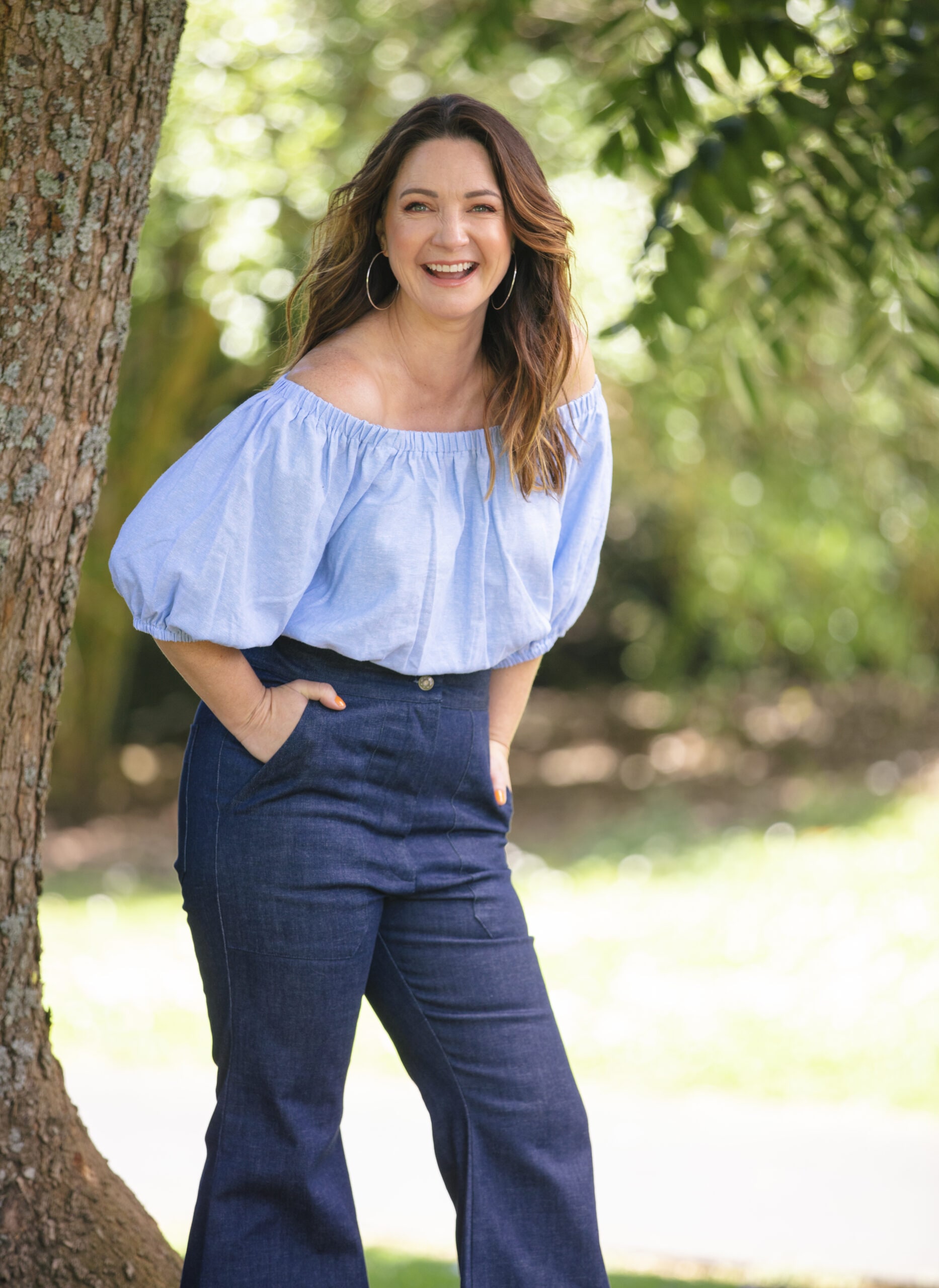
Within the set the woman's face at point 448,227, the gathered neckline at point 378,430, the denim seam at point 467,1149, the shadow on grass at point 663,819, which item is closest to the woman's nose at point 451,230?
the woman's face at point 448,227

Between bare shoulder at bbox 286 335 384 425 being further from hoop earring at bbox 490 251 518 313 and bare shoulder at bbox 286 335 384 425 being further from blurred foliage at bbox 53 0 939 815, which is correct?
blurred foliage at bbox 53 0 939 815

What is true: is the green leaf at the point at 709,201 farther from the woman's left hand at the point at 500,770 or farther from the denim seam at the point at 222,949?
the denim seam at the point at 222,949

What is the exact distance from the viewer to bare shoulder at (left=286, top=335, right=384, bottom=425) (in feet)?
6.36

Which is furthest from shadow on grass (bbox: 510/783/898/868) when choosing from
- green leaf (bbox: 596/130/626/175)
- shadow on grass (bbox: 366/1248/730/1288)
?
green leaf (bbox: 596/130/626/175)

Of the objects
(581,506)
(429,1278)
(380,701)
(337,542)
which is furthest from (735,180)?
(429,1278)

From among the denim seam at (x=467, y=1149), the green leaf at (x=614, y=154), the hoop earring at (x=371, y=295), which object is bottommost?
the denim seam at (x=467, y=1149)

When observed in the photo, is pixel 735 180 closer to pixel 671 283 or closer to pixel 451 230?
pixel 671 283

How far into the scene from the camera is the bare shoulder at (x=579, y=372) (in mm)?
2146

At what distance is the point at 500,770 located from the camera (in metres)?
2.26

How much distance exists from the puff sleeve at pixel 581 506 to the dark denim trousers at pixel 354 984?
25 cm

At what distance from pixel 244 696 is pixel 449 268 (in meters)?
0.68

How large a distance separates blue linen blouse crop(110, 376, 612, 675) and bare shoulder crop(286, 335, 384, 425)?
22 mm

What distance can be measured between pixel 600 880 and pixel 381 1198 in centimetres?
382

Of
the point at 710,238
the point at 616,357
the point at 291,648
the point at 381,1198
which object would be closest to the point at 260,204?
the point at 616,357
